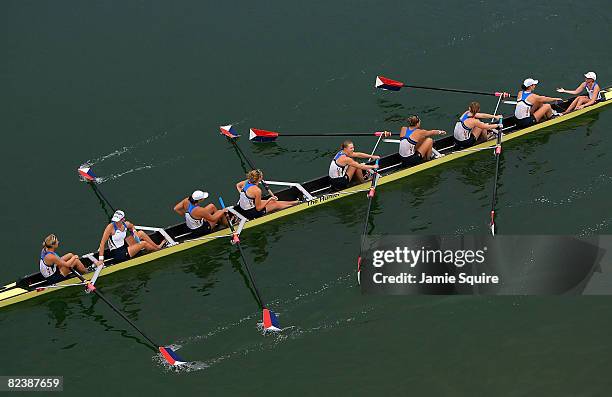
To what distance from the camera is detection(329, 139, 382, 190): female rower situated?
26.5 meters

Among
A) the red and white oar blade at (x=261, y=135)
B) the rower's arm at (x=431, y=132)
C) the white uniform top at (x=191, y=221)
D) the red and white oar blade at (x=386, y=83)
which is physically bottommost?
the white uniform top at (x=191, y=221)

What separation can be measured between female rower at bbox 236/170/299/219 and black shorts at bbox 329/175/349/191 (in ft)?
4.62

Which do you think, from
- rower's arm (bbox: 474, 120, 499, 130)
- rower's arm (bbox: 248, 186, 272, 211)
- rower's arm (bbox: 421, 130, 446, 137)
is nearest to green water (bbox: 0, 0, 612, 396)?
rower's arm (bbox: 248, 186, 272, 211)

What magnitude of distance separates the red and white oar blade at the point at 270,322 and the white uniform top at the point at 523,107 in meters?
12.2

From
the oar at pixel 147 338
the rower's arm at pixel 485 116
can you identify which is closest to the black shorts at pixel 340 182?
the rower's arm at pixel 485 116

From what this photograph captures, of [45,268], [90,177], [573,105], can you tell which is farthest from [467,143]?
[45,268]

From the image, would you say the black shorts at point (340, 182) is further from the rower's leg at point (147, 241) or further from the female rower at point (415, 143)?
the rower's leg at point (147, 241)

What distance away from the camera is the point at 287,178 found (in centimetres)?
2817

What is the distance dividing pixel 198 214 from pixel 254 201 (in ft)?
5.80

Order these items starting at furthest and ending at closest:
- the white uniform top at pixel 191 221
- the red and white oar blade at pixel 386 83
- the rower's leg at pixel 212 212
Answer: the red and white oar blade at pixel 386 83 → the rower's leg at pixel 212 212 → the white uniform top at pixel 191 221

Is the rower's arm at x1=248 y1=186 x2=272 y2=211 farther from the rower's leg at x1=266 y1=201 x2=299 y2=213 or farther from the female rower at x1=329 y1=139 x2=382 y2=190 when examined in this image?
the female rower at x1=329 y1=139 x2=382 y2=190

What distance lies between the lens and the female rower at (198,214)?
24844 mm

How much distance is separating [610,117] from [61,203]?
748 inches

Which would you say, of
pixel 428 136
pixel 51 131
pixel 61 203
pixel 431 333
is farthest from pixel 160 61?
pixel 431 333
